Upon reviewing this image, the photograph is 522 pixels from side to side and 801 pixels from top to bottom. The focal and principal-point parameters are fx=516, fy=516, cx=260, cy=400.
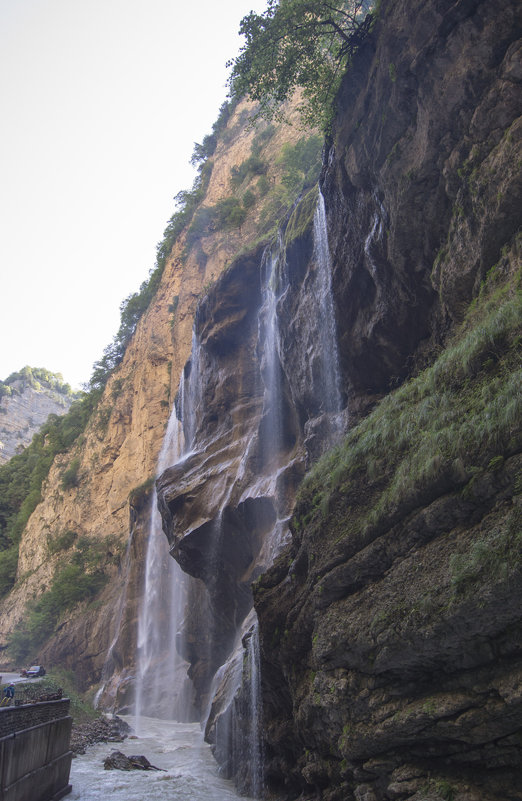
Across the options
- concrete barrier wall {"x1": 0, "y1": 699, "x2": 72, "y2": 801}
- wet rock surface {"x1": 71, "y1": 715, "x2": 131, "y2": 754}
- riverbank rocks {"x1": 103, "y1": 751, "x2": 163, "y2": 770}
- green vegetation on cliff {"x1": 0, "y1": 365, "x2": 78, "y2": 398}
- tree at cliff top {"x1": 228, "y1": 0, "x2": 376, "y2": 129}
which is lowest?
wet rock surface {"x1": 71, "y1": 715, "x2": 131, "y2": 754}

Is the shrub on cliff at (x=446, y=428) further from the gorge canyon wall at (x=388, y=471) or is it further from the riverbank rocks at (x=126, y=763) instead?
the riverbank rocks at (x=126, y=763)

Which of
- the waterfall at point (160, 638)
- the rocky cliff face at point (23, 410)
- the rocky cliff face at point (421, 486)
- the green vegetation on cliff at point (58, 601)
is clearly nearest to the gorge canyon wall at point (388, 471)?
the rocky cliff face at point (421, 486)

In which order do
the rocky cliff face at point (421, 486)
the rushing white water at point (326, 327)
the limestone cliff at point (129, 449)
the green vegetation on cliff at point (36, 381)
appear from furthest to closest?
the green vegetation on cliff at point (36, 381)
the limestone cliff at point (129, 449)
the rushing white water at point (326, 327)
the rocky cliff face at point (421, 486)

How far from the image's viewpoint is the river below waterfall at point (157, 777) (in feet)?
40.9

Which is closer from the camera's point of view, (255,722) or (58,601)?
(255,722)

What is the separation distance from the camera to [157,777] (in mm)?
14242

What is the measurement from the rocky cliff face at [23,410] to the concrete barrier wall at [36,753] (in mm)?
91321

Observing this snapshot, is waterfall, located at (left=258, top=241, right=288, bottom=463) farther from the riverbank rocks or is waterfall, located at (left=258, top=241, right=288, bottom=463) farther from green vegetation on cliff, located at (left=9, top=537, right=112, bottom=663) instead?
green vegetation on cliff, located at (left=9, top=537, right=112, bottom=663)

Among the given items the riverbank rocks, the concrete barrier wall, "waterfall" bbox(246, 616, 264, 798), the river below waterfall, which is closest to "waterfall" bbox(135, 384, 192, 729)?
the river below waterfall

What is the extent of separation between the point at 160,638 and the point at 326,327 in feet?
75.3

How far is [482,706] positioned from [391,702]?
143 centimetres

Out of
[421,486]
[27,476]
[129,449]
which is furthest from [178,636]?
[27,476]

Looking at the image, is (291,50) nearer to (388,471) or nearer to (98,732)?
(388,471)

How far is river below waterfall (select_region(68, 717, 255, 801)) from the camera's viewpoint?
40.9 ft
